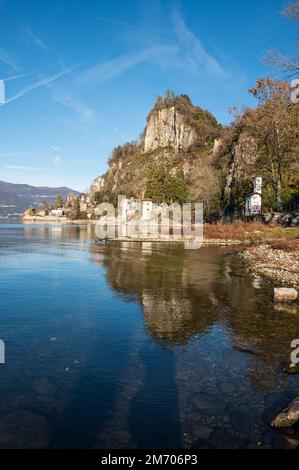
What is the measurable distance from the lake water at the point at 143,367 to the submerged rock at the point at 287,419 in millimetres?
219

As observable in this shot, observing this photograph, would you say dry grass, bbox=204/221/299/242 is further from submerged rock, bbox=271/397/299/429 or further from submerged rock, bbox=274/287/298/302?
submerged rock, bbox=271/397/299/429

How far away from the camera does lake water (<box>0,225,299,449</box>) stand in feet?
22.3

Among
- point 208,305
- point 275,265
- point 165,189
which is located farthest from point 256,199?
point 208,305

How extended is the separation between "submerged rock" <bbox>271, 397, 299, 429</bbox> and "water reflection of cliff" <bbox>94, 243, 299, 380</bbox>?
3.25m

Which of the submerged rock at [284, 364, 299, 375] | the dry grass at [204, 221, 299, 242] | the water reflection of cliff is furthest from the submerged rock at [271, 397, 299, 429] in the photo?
the dry grass at [204, 221, 299, 242]

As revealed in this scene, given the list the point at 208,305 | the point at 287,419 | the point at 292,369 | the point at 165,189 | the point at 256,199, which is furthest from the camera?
the point at 165,189

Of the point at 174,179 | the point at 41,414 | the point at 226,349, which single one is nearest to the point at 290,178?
the point at 174,179

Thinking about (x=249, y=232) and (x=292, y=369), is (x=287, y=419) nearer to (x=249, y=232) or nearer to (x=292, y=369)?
(x=292, y=369)

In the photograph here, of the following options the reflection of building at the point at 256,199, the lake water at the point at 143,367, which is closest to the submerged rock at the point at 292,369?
the lake water at the point at 143,367

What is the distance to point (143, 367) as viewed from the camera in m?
9.80

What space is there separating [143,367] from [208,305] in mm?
7569

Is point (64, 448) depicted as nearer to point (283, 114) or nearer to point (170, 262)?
point (170, 262)

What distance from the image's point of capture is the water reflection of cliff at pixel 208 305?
39.7 feet

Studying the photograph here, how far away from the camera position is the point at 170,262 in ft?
106
